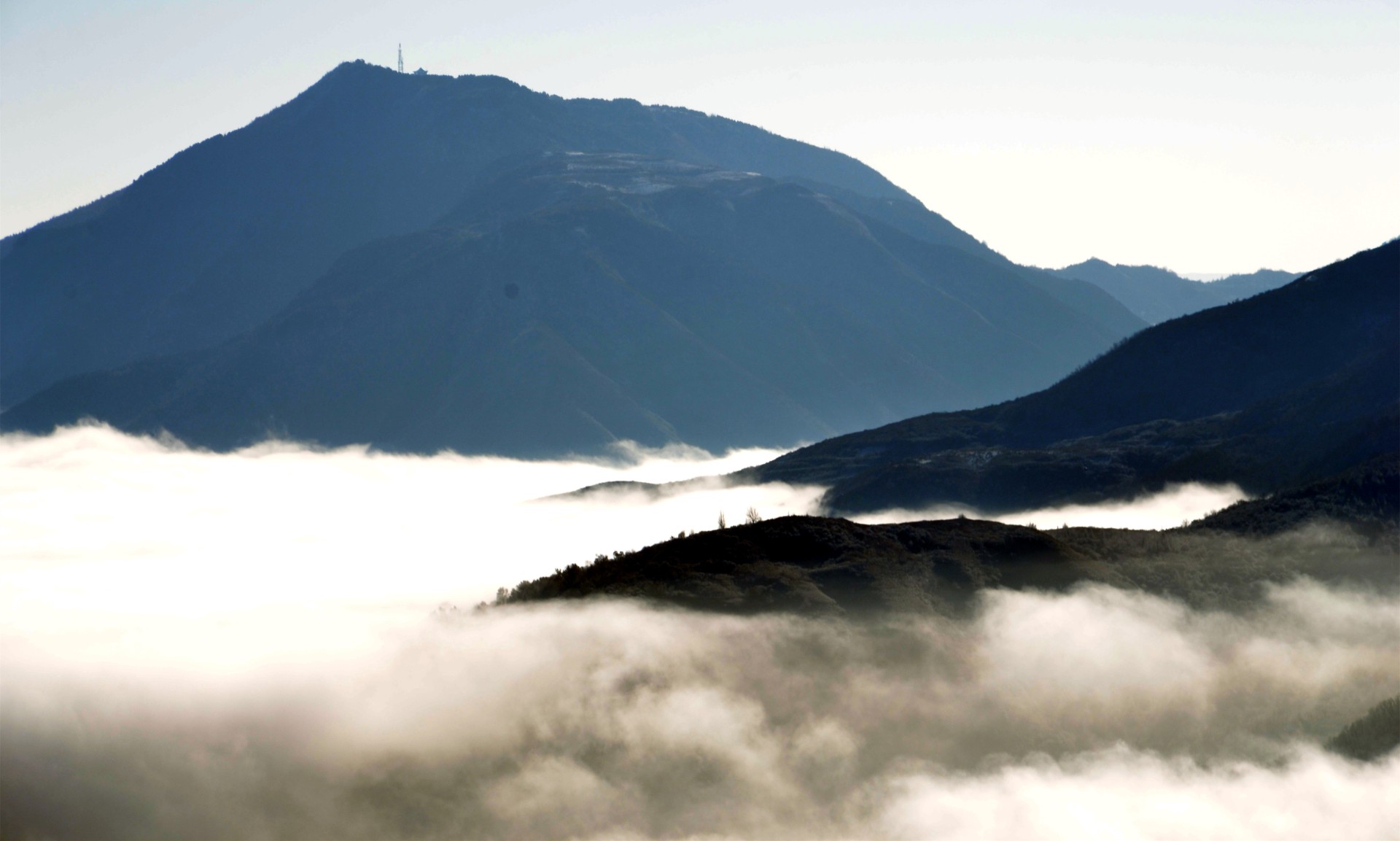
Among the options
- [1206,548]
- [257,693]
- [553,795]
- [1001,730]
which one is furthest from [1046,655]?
[257,693]

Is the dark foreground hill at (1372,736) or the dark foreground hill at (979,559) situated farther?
the dark foreground hill at (979,559)

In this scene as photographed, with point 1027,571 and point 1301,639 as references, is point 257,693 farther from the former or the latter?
point 1301,639

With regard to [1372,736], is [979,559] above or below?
above

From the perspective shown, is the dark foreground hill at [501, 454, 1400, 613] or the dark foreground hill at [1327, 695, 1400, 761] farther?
the dark foreground hill at [501, 454, 1400, 613]

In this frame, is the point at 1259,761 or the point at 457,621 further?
the point at 457,621

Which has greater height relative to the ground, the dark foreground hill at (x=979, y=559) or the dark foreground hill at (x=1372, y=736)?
the dark foreground hill at (x=979, y=559)

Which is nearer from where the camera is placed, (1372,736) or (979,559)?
(1372,736)

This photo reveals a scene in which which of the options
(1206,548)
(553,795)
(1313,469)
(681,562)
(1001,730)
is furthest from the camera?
(1313,469)

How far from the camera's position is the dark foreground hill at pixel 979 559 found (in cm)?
10706

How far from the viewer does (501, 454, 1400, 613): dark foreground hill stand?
4215 inches

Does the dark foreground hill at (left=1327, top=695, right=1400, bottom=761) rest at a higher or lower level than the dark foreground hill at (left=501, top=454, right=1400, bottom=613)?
lower

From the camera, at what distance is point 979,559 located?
113500 millimetres

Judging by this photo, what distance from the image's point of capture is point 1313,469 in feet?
535

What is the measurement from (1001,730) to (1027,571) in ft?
49.6
